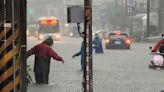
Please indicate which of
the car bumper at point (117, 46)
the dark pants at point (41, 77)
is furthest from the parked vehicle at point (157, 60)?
the car bumper at point (117, 46)

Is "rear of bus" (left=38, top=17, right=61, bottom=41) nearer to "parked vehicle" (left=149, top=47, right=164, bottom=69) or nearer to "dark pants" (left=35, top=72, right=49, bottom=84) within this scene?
"parked vehicle" (left=149, top=47, right=164, bottom=69)

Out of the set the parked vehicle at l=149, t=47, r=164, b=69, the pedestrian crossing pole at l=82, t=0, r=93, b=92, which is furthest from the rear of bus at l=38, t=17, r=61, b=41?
the pedestrian crossing pole at l=82, t=0, r=93, b=92

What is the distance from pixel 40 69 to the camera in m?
19.3

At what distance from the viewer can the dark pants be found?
1936 centimetres

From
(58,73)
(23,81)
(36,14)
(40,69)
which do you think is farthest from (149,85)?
(36,14)

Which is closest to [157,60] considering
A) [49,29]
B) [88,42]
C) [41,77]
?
[41,77]

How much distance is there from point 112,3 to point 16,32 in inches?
4211

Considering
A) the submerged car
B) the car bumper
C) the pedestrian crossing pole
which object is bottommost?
the car bumper

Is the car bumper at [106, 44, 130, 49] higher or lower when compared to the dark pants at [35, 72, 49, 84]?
lower

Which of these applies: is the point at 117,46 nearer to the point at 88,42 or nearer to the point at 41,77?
the point at 41,77

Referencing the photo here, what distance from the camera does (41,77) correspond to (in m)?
19.4

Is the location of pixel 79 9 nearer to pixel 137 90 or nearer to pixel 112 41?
pixel 137 90

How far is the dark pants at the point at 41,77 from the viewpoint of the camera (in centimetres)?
1936

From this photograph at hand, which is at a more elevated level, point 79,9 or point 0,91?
point 79,9
